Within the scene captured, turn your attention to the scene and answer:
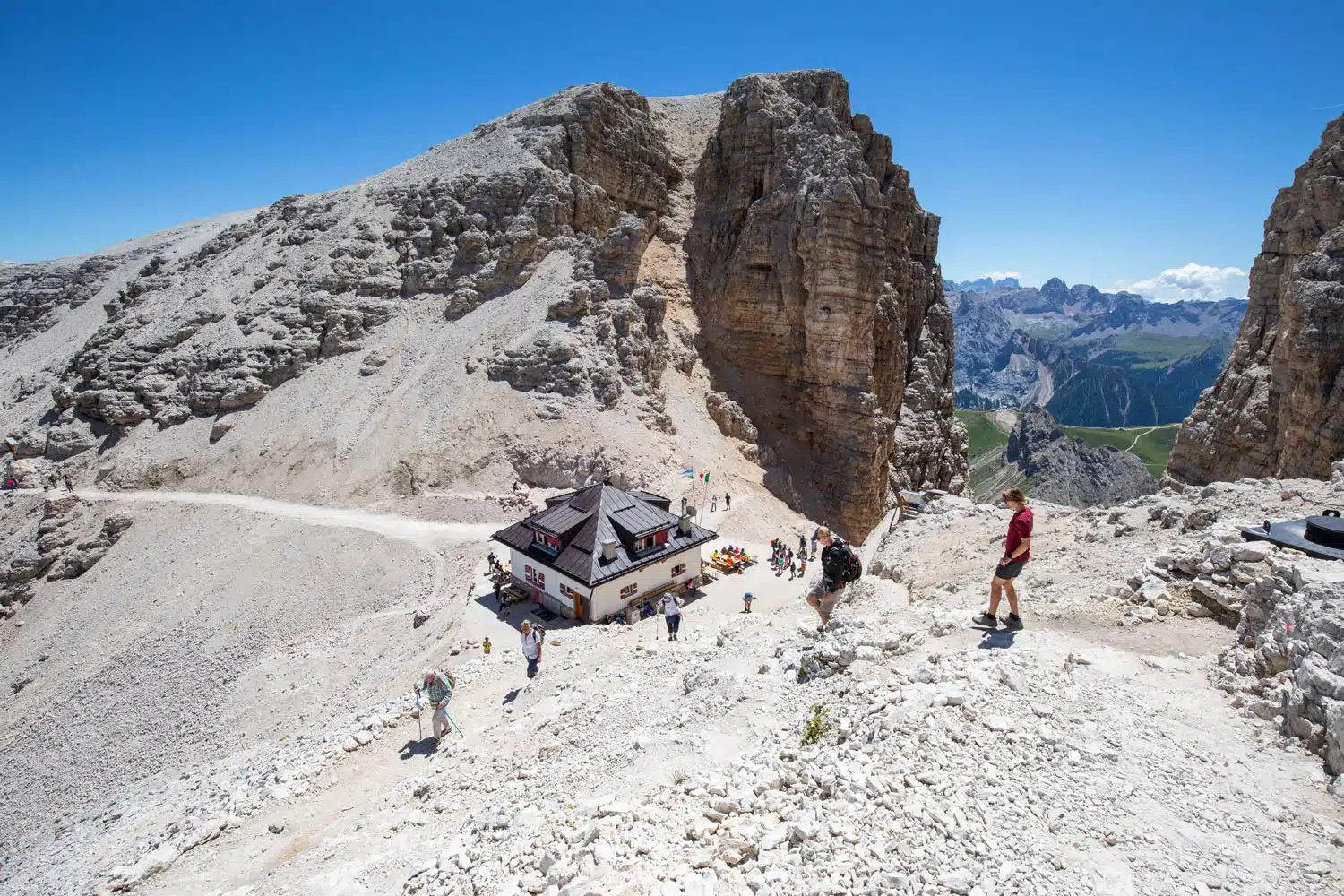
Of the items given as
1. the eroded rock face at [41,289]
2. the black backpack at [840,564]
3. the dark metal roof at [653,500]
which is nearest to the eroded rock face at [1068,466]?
the dark metal roof at [653,500]

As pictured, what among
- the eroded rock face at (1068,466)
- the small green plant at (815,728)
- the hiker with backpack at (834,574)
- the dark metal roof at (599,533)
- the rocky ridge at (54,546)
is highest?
the hiker with backpack at (834,574)

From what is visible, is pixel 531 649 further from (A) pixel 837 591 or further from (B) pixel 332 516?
(B) pixel 332 516

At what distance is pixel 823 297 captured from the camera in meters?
52.6

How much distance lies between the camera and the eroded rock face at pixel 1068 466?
11684 centimetres

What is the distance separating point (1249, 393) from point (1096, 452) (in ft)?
345

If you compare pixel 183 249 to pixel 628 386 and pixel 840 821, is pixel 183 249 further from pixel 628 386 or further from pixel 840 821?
pixel 840 821

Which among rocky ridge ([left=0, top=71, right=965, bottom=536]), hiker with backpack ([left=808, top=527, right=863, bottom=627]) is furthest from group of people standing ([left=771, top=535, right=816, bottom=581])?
hiker with backpack ([left=808, top=527, right=863, bottom=627])

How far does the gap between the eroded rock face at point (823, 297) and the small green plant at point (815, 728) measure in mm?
39766

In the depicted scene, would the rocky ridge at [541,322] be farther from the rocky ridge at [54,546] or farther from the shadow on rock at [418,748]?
the shadow on rock at [418,748]

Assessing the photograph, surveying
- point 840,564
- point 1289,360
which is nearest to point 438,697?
point 840,564

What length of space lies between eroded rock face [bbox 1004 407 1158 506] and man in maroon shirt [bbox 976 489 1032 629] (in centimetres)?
10614

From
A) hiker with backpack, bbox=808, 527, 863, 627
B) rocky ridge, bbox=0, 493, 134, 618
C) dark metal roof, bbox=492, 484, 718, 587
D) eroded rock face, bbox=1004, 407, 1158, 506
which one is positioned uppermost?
hiker with backpack, bbox=808, 527, 863, 627

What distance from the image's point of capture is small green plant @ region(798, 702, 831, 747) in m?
10.3

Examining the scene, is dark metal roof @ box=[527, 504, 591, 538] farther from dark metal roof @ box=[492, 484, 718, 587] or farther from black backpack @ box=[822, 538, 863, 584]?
black backpack @ box=[822, 538, 863, 584]
